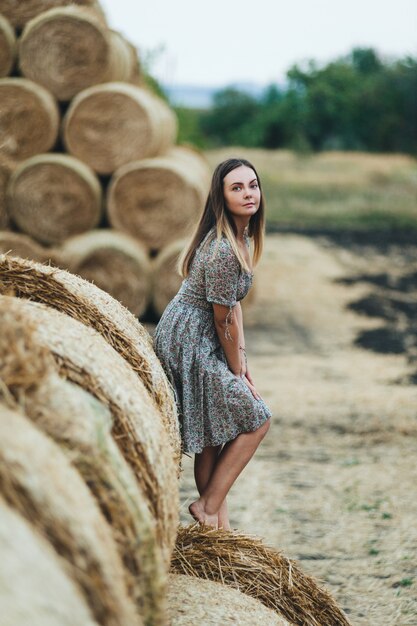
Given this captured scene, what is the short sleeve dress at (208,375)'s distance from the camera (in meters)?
3.51

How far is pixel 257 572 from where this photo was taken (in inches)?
133

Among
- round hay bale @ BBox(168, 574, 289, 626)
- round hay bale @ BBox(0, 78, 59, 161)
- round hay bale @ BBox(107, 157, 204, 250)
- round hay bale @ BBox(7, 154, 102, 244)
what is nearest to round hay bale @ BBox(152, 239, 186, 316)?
round hay bale @ BBox(107, 157, 204, 250)

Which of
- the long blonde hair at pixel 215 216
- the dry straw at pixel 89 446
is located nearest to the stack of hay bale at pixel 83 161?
the long blonde hair at pixel 215 216

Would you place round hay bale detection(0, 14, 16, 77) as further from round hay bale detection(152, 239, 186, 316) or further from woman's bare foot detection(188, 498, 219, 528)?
woman's bare foot detection(188, 498, 219, 528)

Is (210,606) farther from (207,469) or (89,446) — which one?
(89,446)

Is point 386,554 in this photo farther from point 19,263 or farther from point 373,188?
point 373,188

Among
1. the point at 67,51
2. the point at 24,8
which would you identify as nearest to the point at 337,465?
the point at 67,51

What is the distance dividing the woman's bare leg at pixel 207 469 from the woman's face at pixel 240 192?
959 mm

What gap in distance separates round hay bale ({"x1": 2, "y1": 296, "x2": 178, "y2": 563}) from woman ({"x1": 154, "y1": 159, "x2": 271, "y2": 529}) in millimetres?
741

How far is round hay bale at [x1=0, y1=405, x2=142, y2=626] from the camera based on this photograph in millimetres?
1882

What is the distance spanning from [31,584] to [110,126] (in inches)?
265

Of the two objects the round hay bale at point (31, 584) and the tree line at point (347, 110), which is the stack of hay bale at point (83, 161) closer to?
the round hay bale at point (31, 584)

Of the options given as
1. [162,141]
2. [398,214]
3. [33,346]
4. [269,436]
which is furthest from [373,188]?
[33,346]

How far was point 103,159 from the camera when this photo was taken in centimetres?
823
